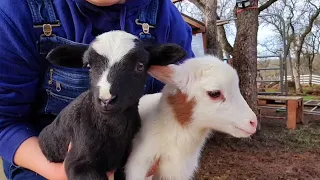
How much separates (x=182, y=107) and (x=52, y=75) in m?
0.63

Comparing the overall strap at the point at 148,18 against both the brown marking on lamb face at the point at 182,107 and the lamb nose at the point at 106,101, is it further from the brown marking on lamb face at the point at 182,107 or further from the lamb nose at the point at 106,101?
the lamb nose at the point at 106,101

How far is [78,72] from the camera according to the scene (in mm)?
1688

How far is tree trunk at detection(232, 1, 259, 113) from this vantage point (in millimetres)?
5598

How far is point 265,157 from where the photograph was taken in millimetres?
5066

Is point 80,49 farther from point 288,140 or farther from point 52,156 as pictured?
point 288,140

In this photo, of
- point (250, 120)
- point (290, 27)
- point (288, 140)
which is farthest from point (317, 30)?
point (250, 120)

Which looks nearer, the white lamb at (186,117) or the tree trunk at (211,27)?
the white lamb at (186,117)

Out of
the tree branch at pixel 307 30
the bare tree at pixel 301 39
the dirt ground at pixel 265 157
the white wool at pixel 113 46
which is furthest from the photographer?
the tree branch at pixel 307 30

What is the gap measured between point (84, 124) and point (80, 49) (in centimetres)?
30

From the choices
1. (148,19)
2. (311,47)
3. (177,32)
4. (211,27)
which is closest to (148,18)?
(148,19)

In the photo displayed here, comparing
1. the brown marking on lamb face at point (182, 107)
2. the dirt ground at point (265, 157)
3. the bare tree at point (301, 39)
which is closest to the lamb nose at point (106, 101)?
the brown marking on lamb face at point (182, 107)

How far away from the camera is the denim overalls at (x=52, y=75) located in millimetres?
1630

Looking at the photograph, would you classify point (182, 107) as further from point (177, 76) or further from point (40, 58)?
point (40, 58)

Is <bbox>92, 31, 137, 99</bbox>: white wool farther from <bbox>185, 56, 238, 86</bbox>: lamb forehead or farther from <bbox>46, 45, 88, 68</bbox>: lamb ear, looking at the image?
<bbox>185, 56, 238, 86</bbox>: lamb forehead
